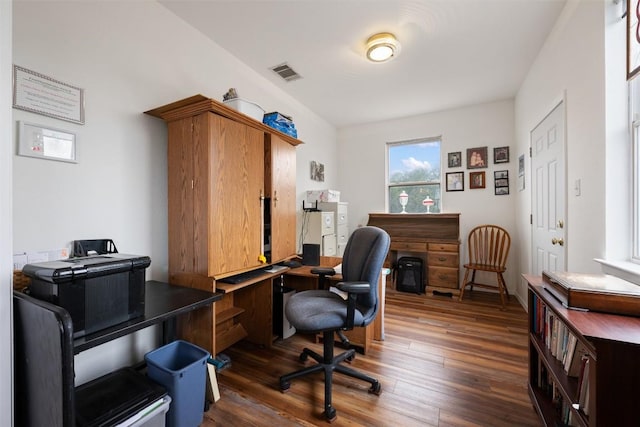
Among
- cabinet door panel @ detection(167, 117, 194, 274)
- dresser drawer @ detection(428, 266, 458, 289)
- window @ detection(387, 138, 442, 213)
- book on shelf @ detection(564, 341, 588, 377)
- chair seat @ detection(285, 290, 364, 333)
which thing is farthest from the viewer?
window @ detection(387, 138, 442, 213)

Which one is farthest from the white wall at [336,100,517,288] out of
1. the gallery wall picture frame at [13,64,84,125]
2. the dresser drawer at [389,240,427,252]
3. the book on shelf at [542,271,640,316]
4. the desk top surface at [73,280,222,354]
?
the gallery wall picture frame at [13,64,84,125]

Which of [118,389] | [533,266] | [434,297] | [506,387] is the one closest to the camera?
[118,389]

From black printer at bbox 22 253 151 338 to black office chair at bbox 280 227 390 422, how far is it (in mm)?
856

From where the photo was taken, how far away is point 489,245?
3596 millimetres

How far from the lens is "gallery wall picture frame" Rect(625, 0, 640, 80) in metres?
1.31

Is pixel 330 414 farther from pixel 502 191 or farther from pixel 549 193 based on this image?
pixel 502 191

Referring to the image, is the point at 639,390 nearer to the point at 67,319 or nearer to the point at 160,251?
the point at 67,319

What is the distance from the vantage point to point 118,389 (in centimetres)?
128

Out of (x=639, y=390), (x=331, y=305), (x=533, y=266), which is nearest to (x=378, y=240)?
(x=331, y=305)

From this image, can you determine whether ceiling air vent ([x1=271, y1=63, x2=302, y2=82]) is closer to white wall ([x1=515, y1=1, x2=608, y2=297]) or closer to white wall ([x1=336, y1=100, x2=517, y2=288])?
white wall ([x1=336, y1=100, x2=517, y2=288])

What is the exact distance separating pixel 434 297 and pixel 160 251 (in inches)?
131

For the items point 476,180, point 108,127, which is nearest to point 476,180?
point 476,180

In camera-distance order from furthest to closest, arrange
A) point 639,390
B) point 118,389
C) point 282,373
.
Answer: point 282,373 → point 118,389 → point 639,390

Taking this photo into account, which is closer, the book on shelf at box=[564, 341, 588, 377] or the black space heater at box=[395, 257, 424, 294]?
the book on shelf at box=[564, 341, 588, 377]
